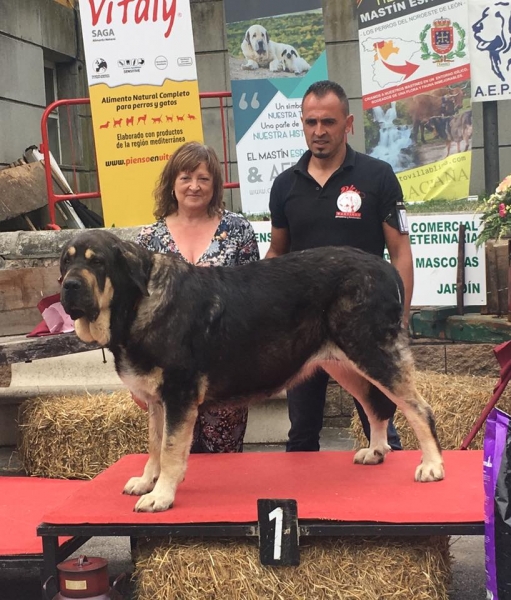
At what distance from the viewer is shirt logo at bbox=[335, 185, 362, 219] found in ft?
14.2

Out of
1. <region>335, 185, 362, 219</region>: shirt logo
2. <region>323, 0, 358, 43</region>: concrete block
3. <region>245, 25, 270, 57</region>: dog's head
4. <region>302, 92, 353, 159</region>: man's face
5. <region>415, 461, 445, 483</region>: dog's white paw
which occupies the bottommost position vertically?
<region>415, 461, 445, 483</region>: dog's white paw

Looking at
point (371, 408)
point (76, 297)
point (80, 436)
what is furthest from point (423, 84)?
point (76, 297)

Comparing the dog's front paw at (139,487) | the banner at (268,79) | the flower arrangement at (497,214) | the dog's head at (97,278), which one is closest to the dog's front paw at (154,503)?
the dog's front paw at (139,487)

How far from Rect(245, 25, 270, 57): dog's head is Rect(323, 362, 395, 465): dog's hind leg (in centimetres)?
490

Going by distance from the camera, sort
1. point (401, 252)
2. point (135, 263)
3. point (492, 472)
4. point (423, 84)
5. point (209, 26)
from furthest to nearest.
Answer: point (209, 26) → point (423, 84) → point (401, 252) → point (135, 263) → point (492, 472)

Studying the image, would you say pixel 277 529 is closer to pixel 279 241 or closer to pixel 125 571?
pixel 125 571

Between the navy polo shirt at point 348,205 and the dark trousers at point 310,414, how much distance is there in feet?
2.35

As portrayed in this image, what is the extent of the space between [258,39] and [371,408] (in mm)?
5119

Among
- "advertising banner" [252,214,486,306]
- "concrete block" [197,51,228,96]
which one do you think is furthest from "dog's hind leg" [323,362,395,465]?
"concrete block" [197,51,228,96]

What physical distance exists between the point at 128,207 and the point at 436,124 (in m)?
2.95

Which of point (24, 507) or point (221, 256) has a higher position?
point (221, 256)

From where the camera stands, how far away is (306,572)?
3387mm

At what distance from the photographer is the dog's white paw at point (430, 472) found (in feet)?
12.4

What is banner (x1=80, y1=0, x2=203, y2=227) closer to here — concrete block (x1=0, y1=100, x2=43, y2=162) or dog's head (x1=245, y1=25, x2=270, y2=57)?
dog's head (x1=245, y1=25, x2=270, y2=57)
